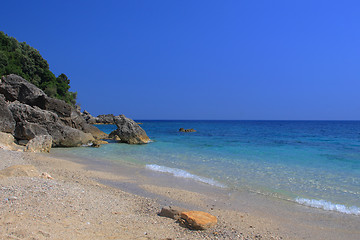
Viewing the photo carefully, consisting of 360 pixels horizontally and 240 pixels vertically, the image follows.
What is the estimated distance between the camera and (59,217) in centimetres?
447

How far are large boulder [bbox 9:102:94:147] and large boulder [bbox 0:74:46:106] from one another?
3.81 metres

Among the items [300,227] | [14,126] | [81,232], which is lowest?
[300,227]

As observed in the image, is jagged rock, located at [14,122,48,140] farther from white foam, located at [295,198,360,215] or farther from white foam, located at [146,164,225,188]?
white foam, located at [295,198,360,215]

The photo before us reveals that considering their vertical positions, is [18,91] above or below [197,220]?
above

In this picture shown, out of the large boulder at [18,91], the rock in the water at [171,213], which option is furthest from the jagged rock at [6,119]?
the rock in the water at [171,213]

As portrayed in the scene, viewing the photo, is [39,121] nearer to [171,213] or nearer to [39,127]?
[39,127]

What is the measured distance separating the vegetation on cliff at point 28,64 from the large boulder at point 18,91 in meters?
12.9

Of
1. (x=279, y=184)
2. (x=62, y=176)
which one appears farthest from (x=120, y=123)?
(x=279, y=184)

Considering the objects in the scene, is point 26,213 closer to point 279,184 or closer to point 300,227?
point 300,227

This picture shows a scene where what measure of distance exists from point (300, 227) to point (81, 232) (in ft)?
14.2

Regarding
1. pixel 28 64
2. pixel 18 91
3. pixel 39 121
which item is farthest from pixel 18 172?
pixel 28 64

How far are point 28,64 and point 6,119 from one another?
24.6 meters

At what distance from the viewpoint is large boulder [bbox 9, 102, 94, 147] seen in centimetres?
1630

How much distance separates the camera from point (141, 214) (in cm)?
530
